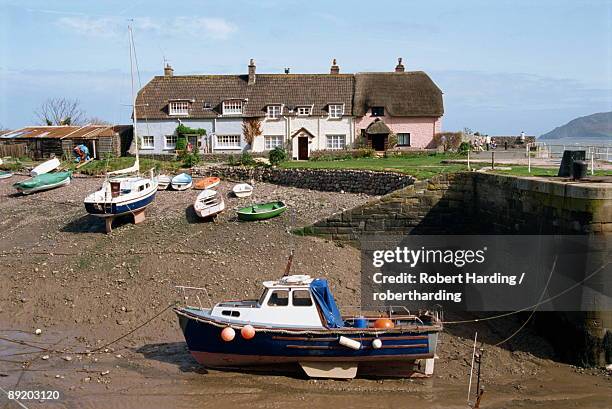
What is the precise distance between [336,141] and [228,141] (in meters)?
6.40

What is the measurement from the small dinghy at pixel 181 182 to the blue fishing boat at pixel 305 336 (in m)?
14.8

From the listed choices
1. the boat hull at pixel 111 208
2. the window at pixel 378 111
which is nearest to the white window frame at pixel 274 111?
the window at pixel 378 111

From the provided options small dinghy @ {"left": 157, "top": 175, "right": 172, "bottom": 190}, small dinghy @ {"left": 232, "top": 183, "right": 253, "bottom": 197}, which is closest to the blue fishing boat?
small dinghy @ {"left": 232, "top": 183, "right": 253, "bottom": 197}

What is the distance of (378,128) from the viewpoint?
39219 millimetres

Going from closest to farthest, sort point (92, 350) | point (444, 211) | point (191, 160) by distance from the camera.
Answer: point (92, 350) < point (444, 211) < point (191, 160)

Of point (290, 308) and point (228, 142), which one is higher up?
point (228, 142)

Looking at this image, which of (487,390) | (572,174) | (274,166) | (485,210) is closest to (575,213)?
(572,174)

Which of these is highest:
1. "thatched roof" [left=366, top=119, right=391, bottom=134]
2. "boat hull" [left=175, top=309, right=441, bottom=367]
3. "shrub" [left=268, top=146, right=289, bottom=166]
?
"thatched roof" [left=366, top=119, right=391, bottom=134]

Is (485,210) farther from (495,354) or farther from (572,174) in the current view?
(495,354)

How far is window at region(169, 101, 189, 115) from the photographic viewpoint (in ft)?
129

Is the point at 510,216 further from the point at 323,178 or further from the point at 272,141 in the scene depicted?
the point at 272,141

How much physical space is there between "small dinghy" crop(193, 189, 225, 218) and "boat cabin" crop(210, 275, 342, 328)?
9497 mm

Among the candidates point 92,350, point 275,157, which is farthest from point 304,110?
point 92,350

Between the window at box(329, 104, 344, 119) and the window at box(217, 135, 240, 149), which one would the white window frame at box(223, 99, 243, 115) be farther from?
the window at box(329, 104, 344, 119)
